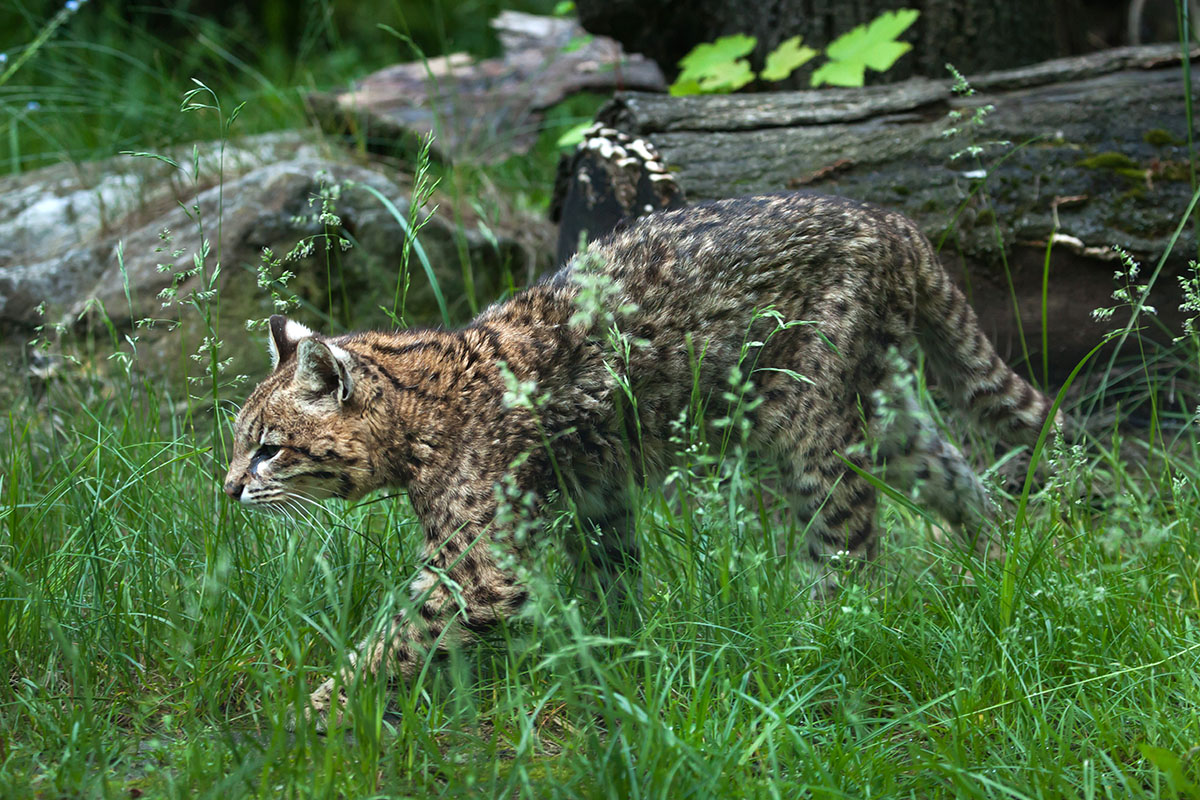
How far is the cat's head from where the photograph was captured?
11.3ft

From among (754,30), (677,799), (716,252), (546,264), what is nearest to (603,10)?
(754,30)

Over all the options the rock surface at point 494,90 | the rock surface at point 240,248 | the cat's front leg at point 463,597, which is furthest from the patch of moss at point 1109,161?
the cat's front leg at point 463,597

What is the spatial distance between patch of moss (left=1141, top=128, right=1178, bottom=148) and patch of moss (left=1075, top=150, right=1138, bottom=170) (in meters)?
0.15

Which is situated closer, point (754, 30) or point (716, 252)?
point (716, 252)

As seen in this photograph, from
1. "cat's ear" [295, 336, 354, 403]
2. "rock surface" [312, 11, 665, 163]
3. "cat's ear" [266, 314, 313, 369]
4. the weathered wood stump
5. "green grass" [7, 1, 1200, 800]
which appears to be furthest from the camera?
"rock surface" [312, 11, 665, 163]

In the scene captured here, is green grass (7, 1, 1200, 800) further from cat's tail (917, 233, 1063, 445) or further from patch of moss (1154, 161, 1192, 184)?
patch of moss (1154, 161, 1192, 184)

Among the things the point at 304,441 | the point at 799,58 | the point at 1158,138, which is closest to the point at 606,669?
the point at 304,441

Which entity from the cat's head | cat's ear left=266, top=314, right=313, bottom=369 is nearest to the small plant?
cat's ear left=266, top=314, right=313, bottom=369

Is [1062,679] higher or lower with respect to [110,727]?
lower

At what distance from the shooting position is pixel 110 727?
2754mm

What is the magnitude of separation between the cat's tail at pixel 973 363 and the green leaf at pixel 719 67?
2704 millimetres

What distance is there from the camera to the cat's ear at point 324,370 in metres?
3.36

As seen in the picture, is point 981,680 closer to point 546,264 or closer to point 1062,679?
point 1062,679

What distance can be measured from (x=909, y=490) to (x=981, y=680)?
1.70 metres
